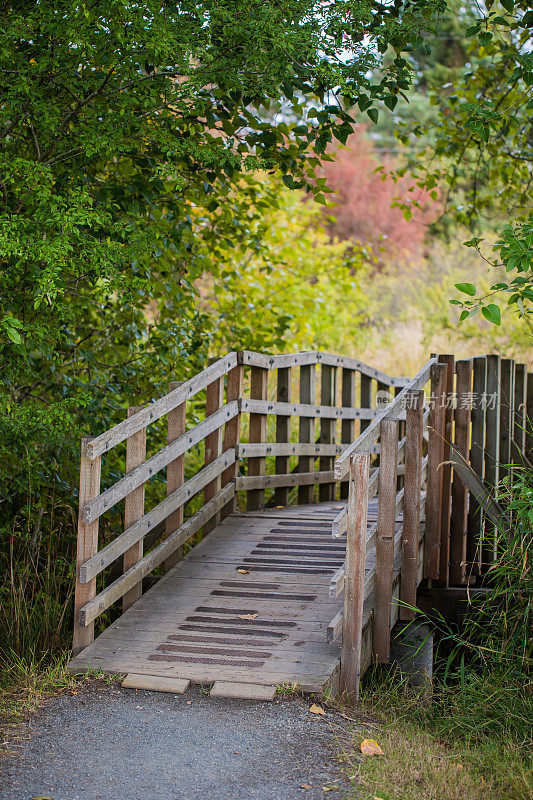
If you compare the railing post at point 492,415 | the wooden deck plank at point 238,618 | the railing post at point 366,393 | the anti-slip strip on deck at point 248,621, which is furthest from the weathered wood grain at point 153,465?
the railing post at point 366,393

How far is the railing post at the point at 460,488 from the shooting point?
5.89 metres

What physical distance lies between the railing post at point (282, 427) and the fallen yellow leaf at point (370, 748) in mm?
4046

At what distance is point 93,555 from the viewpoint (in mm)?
4367

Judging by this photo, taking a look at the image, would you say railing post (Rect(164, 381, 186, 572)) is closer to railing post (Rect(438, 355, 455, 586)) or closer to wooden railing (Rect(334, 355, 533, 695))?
wooden railing (Rect(334, 355, 533, 695))

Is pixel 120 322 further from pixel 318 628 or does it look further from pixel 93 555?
pixel 318 628

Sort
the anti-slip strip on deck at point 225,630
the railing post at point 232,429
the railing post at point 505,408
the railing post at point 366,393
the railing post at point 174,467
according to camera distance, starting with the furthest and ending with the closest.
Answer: the railing post at point 366,393, the railing post at point 232,429, the railing post at point 505,408, the railing post at point 174,467, the anti-slip strip on deck at point 225,630

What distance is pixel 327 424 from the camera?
853 centimetres

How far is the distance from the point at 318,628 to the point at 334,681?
0.52m

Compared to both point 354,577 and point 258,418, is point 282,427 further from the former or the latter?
point 354,577

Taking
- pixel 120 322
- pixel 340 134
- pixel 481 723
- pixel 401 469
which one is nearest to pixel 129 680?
pixel 481 723

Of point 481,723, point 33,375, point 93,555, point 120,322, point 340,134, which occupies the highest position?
point 340,134

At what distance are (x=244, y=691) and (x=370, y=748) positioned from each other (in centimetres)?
69

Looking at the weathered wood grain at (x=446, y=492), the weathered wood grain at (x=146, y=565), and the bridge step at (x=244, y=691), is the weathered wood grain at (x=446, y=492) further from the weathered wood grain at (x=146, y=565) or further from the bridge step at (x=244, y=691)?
the bridge step at (x=244, y=691)

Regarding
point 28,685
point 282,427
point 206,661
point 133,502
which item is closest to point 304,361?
point 282,427
